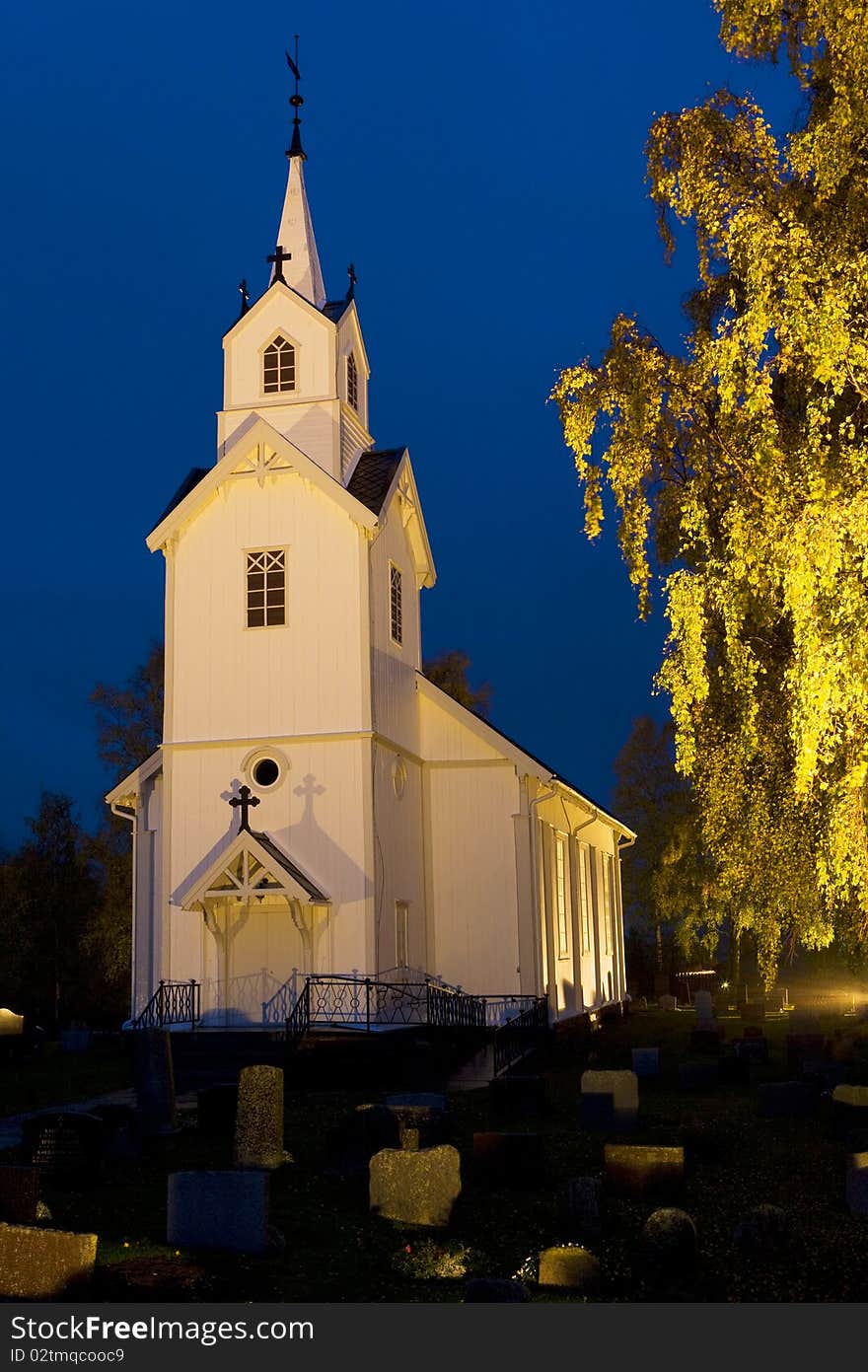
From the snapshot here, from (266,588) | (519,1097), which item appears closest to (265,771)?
(266,588)

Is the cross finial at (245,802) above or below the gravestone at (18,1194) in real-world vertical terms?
above

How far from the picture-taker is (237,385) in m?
28.0

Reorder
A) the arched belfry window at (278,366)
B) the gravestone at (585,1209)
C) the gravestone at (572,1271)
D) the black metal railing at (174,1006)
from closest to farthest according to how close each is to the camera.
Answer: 1. the gravestone at (572,1271)
2. the gravestone at (585,1209)
3. the black metal railing at (174,1006)
4. the arched belfry window at (278,366)

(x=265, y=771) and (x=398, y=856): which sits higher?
(x=265, y=771)

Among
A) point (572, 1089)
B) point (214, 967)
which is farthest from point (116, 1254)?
point (214, 967)

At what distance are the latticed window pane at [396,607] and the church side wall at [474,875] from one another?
2.88 m

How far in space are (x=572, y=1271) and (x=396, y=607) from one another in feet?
66.2

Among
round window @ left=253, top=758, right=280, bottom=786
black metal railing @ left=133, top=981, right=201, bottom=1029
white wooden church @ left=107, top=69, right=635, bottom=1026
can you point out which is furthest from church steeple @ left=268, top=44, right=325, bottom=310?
black metal railing @ left=133, top=981, right=201, bottom=1029

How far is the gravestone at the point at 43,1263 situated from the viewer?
26.8ft

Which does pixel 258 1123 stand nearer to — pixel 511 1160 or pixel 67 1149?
pixel 67 1149

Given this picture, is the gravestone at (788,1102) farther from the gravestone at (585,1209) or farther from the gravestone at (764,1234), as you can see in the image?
the gravestone at (764,1234)

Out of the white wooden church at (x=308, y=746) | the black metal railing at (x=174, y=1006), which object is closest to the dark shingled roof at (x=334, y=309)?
the white wooden church at (x=308, y=746)

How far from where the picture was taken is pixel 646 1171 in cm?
1147

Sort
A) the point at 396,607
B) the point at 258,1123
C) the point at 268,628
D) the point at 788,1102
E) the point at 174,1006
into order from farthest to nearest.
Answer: the point at 396,607 → the point at 268,628 → the point at 174,1006 → the point at 788,1102 → the point at 258,1123
